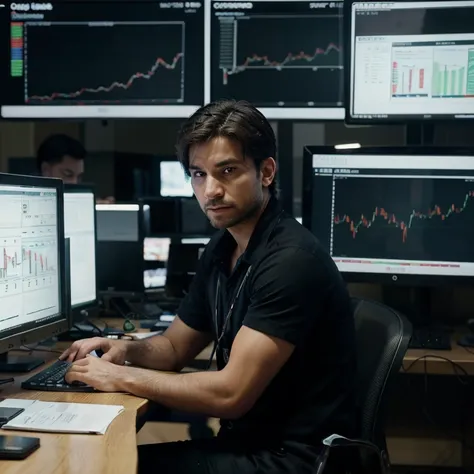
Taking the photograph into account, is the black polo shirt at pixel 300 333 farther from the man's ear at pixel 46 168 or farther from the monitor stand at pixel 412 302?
the man's ear at pixel 46 168

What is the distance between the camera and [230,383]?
1.46 metres

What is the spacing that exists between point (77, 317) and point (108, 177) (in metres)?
3.64

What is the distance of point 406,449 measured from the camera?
242 centimetres

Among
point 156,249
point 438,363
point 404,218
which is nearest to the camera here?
point 438,363

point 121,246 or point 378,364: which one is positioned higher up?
point 121,246

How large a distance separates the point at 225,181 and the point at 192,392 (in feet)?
1.65

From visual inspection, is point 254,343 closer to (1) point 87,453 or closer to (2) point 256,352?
(2) point 256,352

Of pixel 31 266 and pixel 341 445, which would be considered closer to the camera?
pixel 341 445

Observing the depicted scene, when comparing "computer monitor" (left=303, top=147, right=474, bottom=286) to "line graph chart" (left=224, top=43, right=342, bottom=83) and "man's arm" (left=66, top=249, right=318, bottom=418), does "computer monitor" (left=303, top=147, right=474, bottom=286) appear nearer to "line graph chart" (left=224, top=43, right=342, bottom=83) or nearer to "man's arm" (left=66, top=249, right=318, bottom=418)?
"line graph chart" (left=224, top=43, right=342, bottom=83)

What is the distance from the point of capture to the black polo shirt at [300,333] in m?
1.50

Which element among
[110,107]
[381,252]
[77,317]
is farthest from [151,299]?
[381,252]

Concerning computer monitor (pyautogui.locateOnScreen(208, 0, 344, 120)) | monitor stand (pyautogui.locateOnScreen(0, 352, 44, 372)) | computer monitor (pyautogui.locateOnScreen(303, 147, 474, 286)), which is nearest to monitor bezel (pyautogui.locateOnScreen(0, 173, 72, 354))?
monitor stand (pyautogui.locateOnScreen(0, 352, 44, 372))

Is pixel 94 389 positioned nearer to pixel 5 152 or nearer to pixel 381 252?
pixel 381 252

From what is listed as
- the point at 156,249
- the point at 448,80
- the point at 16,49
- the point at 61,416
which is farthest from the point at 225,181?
the point at 156,249
